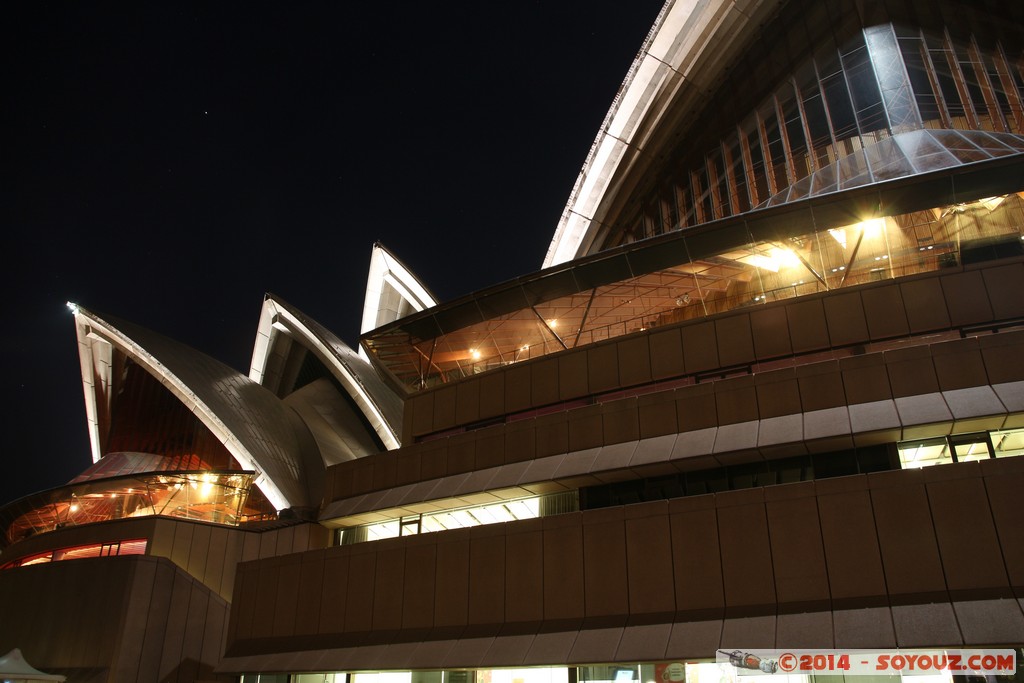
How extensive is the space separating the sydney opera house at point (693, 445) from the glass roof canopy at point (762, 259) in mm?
73

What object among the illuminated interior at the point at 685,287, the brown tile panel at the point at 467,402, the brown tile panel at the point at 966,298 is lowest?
the brown tile panel at the point at 966,298

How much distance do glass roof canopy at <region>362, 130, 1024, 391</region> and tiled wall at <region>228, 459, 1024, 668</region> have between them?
16.4 feet

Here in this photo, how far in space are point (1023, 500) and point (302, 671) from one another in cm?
1422

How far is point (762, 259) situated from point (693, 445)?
4711mm

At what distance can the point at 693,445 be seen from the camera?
49.6 feet

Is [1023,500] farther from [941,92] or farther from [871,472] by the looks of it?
[941,92]

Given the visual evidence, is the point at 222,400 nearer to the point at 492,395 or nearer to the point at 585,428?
the point at 492,395

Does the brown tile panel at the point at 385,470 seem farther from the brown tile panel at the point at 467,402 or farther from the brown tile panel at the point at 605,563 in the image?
the brown tile panel at the point at 605,563

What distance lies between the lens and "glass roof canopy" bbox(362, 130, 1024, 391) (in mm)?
15609

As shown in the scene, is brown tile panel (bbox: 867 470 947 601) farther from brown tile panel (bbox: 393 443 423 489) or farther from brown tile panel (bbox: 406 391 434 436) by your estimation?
brown tile panel (bbox: 406 391 434 436)

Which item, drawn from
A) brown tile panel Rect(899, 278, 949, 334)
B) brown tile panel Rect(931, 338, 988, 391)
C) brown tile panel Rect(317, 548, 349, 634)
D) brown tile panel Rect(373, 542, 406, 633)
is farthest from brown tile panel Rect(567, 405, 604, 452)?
brown tile panel Rect(931, 338, 988, 391)

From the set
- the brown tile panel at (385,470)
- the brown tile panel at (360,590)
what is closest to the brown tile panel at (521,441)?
the brown tile panel at (385,470)

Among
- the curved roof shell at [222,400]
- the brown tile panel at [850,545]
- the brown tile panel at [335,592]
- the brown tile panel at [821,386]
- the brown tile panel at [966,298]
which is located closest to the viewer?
the brown tile panel at [850,545]

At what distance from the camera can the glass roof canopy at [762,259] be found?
51.2 feet
